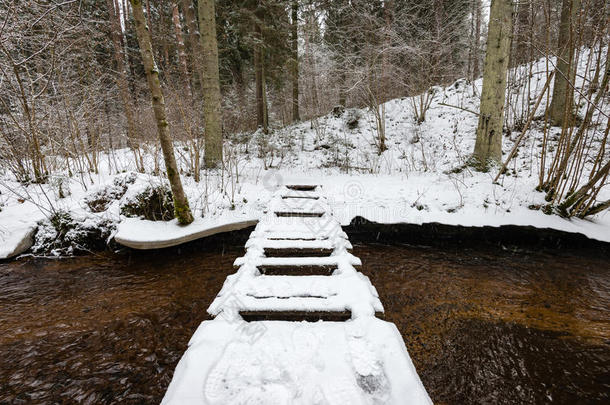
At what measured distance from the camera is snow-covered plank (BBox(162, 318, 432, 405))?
4.08ft

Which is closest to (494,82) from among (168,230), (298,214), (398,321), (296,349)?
(298,214)

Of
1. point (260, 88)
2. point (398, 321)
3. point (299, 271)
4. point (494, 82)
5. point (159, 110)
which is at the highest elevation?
point (260, 88)

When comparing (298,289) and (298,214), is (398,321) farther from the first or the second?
(298,214)

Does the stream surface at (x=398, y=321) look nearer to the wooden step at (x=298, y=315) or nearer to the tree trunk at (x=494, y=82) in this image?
the wooden step at (x=298, y=315)

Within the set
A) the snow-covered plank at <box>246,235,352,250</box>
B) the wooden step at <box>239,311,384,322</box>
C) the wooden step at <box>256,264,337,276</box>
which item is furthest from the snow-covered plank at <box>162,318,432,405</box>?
the snow-covered plank at <box>246,235,352,250</box>

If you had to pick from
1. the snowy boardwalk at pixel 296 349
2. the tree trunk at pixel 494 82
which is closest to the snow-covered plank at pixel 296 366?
the snowy boardwalk at pixel 296 349

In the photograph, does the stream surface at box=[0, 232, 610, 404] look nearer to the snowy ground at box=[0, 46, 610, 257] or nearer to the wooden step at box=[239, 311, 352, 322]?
the snowy ground at box=[0, 46, 610, 257]

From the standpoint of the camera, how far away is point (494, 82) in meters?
5.79

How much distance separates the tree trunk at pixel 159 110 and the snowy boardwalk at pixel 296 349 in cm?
243

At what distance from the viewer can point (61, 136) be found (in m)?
6.22

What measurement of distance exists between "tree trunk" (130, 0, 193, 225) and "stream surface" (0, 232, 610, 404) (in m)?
0.83

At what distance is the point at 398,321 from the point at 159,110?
14.3 feet

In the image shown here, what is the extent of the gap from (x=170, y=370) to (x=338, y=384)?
1.87 m

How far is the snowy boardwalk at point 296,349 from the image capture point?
126 centimetres
